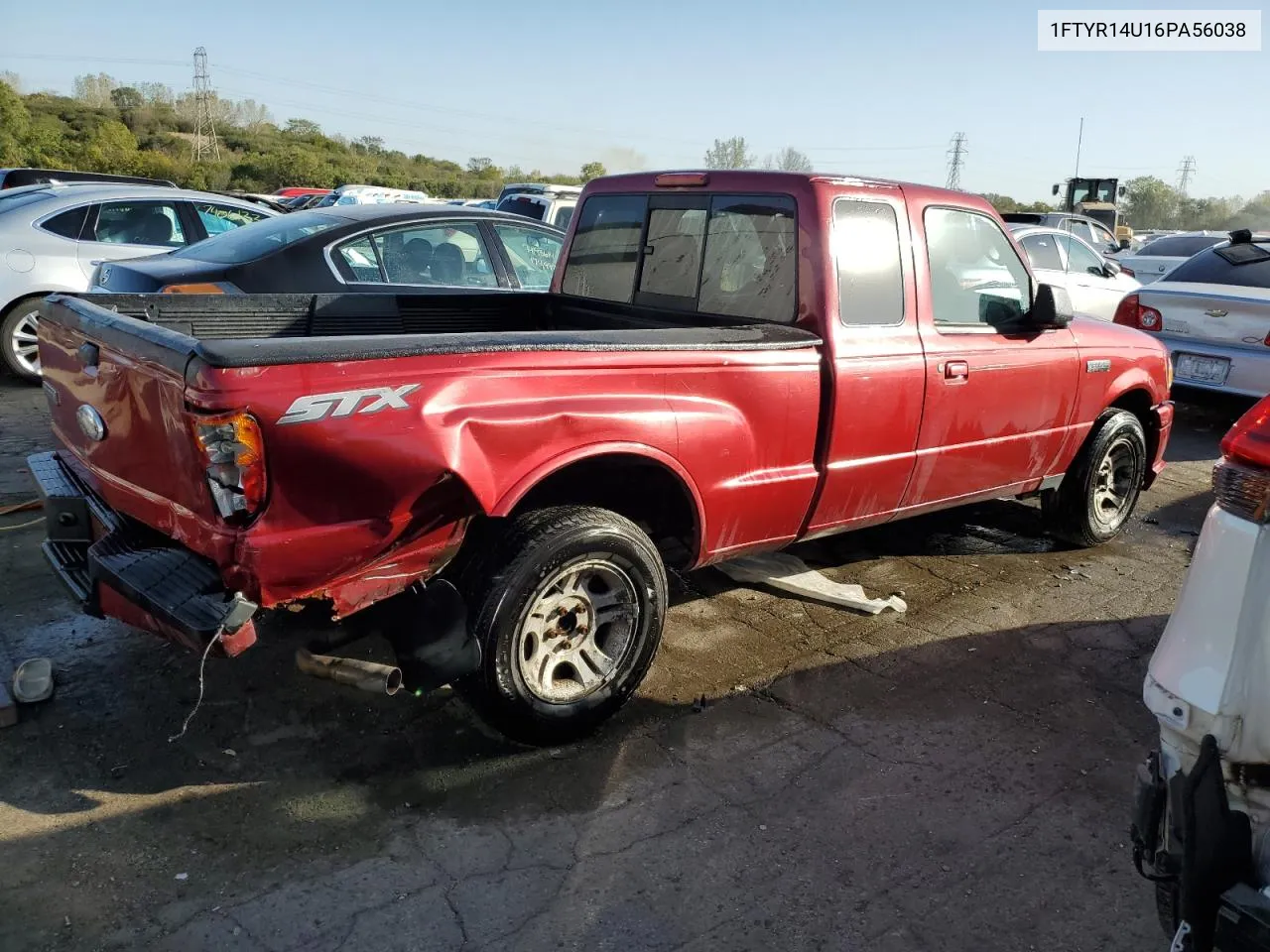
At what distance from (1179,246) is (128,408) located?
58.5 feet

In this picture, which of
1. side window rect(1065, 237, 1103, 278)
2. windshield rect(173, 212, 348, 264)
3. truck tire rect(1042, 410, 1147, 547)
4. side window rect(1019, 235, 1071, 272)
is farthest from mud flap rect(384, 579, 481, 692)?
side window rect(1065, 237, 1103, 278)

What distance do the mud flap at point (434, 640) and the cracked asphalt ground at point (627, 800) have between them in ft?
1.08

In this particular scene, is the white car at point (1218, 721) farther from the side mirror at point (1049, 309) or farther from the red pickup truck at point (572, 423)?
the side mirror at point (1049, 309)

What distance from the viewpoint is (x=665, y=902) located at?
269 cm

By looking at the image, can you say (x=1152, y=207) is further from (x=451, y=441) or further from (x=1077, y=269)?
(x=451, y=441)

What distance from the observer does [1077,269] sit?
1205cm

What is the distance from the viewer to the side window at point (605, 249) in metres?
4.67

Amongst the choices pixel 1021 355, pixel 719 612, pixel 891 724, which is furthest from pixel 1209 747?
pixel 1021 355

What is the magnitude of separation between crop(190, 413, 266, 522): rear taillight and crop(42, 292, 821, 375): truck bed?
16 centimetres

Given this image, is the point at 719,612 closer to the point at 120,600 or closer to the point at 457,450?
the point at 457,450

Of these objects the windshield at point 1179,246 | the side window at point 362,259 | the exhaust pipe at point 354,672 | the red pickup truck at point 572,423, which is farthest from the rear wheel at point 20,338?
the windshield at point 1179,246

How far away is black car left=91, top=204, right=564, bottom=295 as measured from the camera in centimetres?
661

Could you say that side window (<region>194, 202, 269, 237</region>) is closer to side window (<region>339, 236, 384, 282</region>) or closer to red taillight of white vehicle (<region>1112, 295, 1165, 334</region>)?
side window (<region>339, 236, 384, 282</region>)

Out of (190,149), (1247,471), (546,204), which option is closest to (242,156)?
(190,149)
